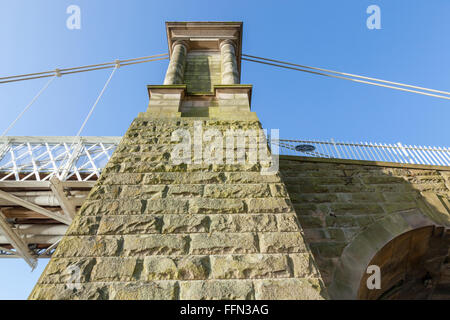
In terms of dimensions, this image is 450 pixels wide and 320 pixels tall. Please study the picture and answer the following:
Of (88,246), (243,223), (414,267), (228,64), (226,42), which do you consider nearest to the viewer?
(88,246)

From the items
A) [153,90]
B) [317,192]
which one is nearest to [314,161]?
[317,192]

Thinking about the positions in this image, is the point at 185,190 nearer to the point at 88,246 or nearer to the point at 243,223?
the point at 243,223

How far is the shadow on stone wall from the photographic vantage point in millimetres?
3750

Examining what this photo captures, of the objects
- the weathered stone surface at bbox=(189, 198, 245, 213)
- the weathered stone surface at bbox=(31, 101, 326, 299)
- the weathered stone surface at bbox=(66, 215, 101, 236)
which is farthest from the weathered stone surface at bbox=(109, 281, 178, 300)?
the weathered stone surface at bbox=(189, 198, 245, 213)

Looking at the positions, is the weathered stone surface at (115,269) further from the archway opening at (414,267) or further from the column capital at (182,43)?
the column capital at (182,43)

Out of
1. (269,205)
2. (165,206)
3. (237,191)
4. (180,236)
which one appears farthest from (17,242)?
(269,205)

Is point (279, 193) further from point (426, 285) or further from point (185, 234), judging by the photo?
point (426, 285)

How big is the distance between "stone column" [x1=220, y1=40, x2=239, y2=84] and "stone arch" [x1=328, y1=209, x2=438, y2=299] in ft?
12.3

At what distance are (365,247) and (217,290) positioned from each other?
121 inches

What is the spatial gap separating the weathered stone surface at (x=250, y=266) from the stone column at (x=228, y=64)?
3.81 m

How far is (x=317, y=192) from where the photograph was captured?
466cm

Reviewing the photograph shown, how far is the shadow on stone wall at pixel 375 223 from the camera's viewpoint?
12.3 feet

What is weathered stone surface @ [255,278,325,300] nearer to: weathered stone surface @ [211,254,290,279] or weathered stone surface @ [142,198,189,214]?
weathered stone surface @ [211,254,290,279]

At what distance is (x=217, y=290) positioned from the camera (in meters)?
1.84
